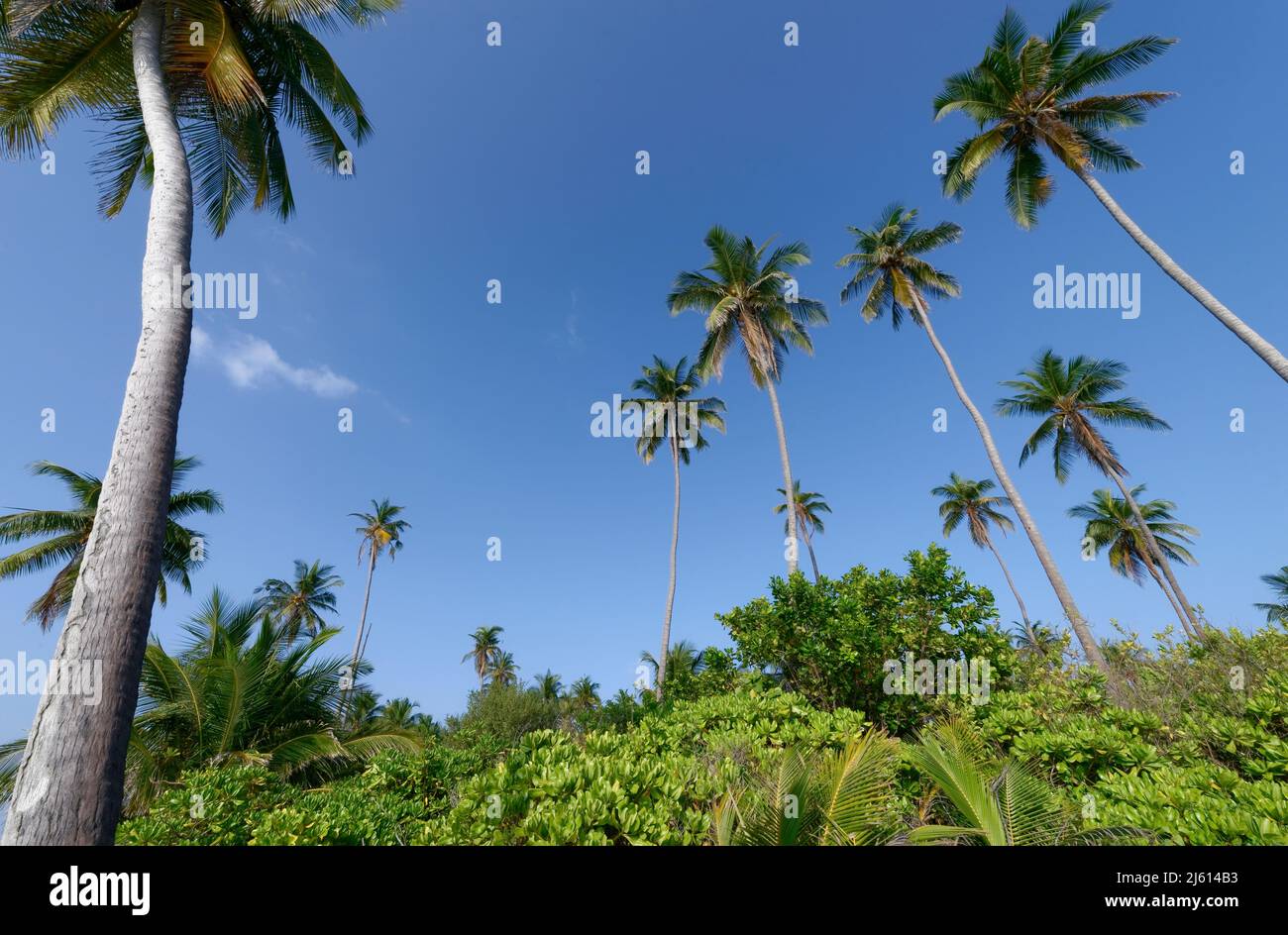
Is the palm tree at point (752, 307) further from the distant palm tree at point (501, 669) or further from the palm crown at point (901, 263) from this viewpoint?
the distant palm tree at point (501, 669)

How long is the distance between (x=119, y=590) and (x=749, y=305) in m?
18.9

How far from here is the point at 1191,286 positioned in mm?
10758

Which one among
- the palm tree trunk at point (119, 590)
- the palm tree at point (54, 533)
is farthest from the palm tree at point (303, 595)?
the palm tree trunk at point (119, 590)

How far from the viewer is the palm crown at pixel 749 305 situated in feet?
59.2

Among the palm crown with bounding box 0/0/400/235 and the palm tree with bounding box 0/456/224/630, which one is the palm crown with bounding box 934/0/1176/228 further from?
the palm tree with bounding box 0/456/224/630

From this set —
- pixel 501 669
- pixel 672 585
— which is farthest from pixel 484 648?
pixel 672 585

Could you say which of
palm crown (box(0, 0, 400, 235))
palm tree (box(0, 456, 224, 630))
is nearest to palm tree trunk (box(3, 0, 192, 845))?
palm crown (box(0, 0, 400, 235))

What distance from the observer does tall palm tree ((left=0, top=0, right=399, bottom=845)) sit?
10.3ft

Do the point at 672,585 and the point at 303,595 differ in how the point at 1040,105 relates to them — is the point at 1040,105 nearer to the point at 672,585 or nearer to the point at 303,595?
the point at 672,585

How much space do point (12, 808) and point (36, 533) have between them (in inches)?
860

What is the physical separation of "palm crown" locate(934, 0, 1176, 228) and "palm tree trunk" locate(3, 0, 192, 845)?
19.3 meters

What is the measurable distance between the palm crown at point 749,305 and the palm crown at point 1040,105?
6139mm

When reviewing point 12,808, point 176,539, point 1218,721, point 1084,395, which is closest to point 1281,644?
point 1218,721
